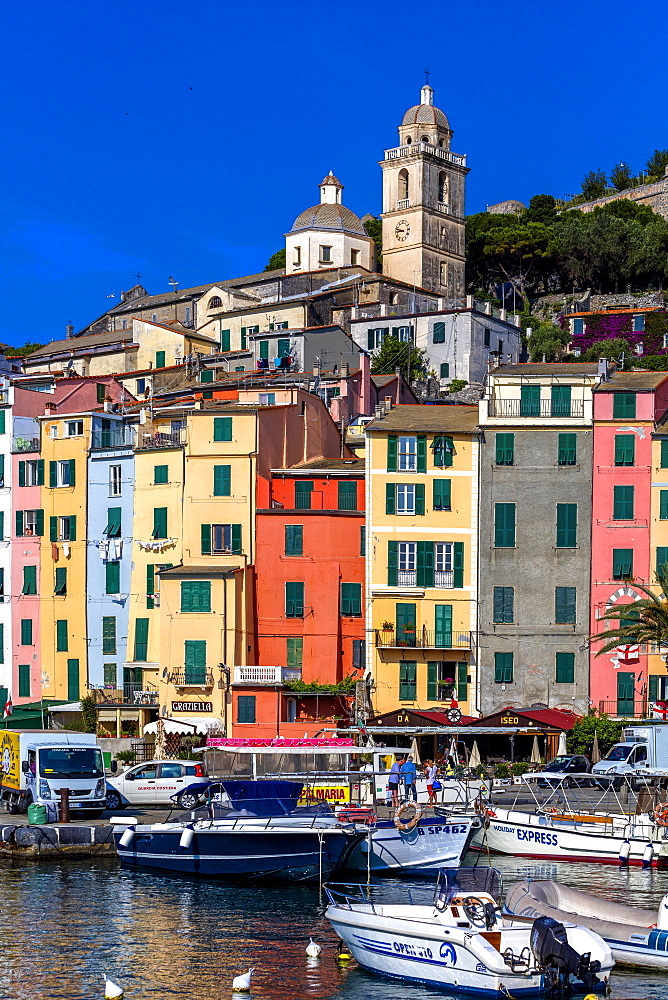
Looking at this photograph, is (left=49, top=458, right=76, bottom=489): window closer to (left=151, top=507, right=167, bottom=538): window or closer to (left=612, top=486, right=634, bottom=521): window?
(left=151, top=507, right=167, bottom=538): window

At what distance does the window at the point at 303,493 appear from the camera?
67.8m

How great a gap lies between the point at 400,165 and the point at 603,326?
89.4 feet

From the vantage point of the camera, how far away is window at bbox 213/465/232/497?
220 feet

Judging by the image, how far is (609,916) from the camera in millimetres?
32406

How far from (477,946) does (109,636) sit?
1682 inches

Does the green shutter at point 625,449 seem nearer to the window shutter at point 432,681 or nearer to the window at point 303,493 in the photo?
the window shutter at point 432,681

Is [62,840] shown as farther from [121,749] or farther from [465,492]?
[465,492]

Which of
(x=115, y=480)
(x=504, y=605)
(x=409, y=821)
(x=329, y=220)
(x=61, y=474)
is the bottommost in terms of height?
(x=409, y=821)

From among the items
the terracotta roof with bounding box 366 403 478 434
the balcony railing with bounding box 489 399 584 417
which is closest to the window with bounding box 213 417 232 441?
the terracotta roof with bounding box 366 403 478 434

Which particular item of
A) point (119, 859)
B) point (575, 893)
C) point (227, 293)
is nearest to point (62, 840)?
point (119, 859)

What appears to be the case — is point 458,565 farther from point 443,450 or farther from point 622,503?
point 622,503

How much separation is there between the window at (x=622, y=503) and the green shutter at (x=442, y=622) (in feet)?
26.2

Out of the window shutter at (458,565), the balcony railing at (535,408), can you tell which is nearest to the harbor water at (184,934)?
the window shutter at (458,565)

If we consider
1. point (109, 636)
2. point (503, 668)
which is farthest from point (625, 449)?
point (109, 636)
